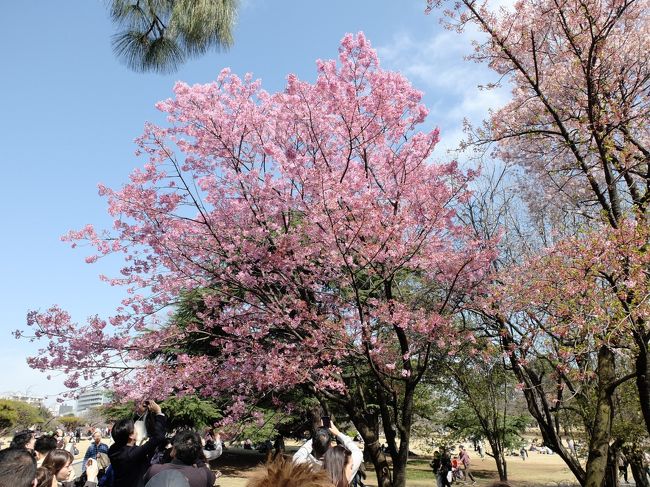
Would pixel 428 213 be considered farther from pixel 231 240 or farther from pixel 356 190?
pixel 231 240

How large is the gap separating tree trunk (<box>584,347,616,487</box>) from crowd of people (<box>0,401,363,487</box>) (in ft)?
16.2

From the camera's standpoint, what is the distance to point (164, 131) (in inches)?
288

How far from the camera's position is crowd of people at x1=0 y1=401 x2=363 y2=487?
1521mm

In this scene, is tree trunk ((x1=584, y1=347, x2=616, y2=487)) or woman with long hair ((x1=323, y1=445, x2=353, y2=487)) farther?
tree trunk ((x1=584, y1=347, x2=616, y2=487))

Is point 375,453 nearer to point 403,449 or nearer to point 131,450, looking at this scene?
point 403,449

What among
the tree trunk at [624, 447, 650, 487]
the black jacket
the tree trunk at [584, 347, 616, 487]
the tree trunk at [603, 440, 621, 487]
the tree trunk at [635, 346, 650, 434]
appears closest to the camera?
the black jacket

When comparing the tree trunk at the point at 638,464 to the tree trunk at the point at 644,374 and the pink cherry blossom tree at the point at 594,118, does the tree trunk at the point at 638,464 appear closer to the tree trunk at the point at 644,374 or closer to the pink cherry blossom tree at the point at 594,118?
the pink cherry blossom tree at the point at 594,118

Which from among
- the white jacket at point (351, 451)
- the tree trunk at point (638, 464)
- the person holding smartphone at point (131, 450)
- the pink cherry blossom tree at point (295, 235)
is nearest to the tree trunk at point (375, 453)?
the pink cherry blossom tree at point (295, 235)

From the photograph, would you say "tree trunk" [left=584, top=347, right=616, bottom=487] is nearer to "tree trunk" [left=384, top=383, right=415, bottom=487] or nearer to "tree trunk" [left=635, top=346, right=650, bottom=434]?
"tree trunk" [left=635, top=346, right=650, bottom=434]

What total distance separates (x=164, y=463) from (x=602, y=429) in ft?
20.6

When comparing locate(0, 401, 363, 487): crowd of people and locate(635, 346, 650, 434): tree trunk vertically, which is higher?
locate(635, 346, 650, 434): tree trunk

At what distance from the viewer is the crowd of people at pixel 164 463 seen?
152 cm

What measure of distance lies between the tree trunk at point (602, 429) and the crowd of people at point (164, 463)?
4929mm

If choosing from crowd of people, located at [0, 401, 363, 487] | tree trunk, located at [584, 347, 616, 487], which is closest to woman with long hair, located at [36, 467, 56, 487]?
crowd of people, located at [0, 401, 363, 487]
